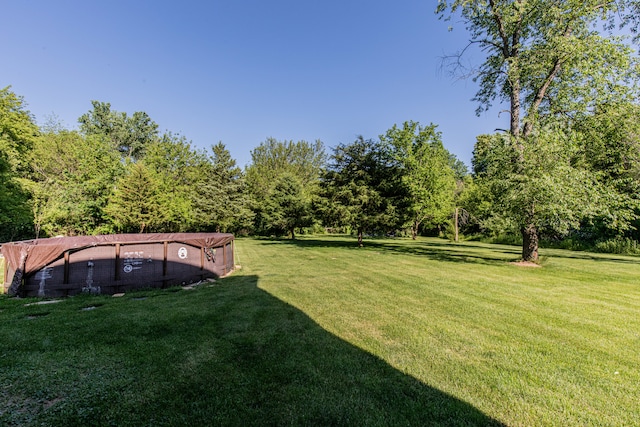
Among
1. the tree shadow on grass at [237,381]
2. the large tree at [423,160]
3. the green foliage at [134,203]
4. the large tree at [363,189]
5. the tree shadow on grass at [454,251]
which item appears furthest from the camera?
the large tree at [423,160]

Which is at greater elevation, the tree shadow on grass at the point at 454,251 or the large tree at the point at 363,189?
the large tree at the point at 363,189

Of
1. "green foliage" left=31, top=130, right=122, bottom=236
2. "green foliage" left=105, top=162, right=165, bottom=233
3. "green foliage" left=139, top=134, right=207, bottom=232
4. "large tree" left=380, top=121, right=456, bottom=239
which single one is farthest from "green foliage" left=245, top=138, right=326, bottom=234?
"green foliage" left=31, top=130, right=122, bottom=236

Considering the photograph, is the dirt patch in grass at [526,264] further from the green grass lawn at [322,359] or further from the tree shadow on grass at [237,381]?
the tree shadow on grass at [237,381]

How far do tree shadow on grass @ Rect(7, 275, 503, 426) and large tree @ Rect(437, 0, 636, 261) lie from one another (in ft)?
36.2

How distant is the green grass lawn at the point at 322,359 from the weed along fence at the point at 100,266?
0.58m

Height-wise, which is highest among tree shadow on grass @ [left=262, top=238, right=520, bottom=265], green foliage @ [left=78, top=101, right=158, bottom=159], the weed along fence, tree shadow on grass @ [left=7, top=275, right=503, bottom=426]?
green foliage @ [left=78, top=101, right=158, bottom=159]

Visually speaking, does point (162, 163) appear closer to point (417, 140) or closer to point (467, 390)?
point (417, 140)

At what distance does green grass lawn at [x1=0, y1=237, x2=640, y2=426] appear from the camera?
277cm

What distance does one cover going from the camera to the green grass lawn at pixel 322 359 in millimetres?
2770

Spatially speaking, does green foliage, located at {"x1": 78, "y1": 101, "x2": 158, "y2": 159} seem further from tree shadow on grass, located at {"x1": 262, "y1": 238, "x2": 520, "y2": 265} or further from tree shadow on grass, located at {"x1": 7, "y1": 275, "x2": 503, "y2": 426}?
tree shadow on grass, located at {"x1": 7, "y1": 275, "x2": 503, "y2": 426}

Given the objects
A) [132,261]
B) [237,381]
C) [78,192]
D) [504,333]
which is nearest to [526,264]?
[504,333]

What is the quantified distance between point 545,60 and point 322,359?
52.1ft

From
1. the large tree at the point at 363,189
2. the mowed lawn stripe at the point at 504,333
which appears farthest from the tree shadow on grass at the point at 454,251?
the mowed lawn stripe at the point at 504,333

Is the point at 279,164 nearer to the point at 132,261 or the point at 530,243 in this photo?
the point at 530,243
